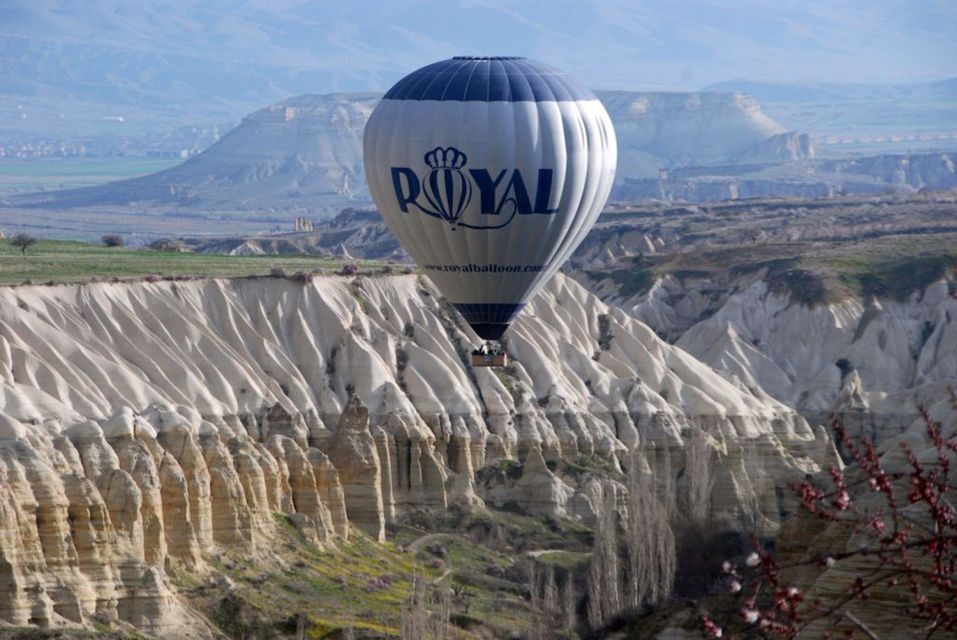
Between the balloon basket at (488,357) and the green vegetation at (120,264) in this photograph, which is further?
the green vegetation at (120,264)

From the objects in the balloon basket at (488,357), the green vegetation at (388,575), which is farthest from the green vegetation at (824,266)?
the balloon basket at (488,357)

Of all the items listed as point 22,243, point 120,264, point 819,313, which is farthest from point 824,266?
point 120,264

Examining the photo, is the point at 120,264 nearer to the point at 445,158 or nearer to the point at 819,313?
the point at 445,158

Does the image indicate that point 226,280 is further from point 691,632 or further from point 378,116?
point 691,632

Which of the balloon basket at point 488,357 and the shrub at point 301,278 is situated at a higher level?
the shrub at point 301,278

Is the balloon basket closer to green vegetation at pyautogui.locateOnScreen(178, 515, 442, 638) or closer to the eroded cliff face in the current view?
green vegetation at pyautogui.locateOnScreen(178, 515, 442, 638)

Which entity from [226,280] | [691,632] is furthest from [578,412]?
[691,632]

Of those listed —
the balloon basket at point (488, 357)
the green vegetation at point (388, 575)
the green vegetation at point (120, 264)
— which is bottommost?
the green vegetation at point (388, 575)

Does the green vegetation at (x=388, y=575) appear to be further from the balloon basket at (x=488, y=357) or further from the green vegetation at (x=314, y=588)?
the balloon basket at (x=488, y=357)
